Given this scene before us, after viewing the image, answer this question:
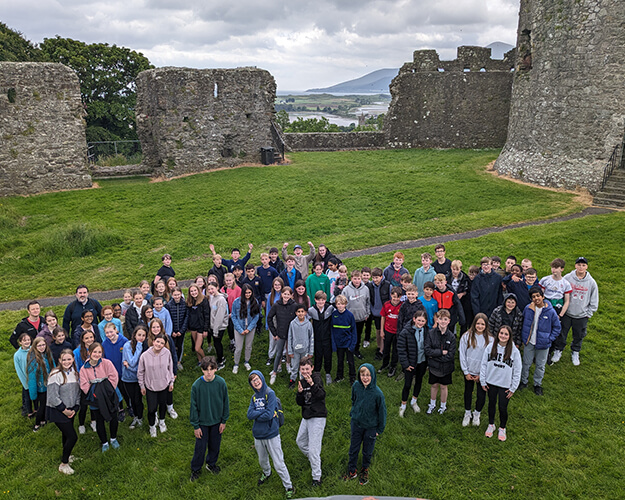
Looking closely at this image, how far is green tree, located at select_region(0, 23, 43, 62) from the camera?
30.1 metres

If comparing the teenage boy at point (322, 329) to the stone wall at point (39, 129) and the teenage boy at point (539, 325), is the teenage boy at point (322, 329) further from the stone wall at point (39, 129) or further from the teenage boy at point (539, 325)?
the stone wall at point (39, 129)

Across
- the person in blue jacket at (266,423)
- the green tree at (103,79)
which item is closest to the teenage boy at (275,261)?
the person in blue jacket at (266,423)

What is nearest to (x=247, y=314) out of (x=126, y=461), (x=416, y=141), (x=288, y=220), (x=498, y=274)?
(x=126, y=461)

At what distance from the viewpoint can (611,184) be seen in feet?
55.5

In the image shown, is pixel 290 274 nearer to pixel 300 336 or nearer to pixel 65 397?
pixel 300 336

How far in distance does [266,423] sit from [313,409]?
23.8 inches

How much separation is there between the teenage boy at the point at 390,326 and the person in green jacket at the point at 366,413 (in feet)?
7.69

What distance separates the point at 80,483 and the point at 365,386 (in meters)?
3.99

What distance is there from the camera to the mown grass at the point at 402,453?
589cm

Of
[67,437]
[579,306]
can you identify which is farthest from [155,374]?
[579,306]

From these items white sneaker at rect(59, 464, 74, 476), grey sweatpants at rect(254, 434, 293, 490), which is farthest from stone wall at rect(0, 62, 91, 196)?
grey sweatpants at rect(254, 434, 293, 490)

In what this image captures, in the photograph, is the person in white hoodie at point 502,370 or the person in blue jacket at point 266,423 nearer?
the person in blue jacket at point 266,423

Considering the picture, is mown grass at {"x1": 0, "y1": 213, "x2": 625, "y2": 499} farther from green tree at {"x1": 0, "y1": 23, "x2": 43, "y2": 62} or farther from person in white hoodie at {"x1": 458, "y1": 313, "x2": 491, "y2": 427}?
green tree at {"x1": 0, "y1": 23, "x2": 43, "y2": 62}

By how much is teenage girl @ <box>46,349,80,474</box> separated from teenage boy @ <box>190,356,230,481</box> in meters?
1.68
